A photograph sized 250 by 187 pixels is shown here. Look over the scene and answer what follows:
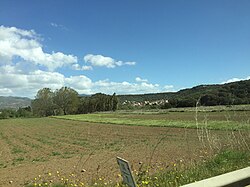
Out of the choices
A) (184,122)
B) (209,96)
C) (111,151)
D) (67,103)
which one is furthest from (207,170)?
(67,103)

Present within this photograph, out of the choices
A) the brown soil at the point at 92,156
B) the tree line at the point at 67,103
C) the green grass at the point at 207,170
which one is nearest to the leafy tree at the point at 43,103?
the tree line at the point at 67,103

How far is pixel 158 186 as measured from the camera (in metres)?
4.83

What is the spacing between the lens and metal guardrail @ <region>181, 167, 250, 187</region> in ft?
12.7

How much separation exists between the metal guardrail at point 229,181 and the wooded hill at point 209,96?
3326mm

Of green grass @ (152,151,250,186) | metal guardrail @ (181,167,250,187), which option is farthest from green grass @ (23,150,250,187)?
metal guardrail @ (181,167,250,187)

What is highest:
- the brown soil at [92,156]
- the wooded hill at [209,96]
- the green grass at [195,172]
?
the wooded hill at [209,96]

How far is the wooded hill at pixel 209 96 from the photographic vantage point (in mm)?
11634

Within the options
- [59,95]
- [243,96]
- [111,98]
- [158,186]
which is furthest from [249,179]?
[59,95]

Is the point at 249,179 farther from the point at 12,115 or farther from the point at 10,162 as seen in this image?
the point at 12,115

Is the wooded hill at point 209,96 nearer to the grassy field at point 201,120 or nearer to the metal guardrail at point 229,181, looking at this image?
the grassy field at point 201,120

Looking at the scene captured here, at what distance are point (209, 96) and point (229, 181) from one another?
730 inches

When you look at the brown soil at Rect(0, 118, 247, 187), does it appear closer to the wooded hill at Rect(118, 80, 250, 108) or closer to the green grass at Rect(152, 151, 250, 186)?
the green grass at Rect(152, 151, 250, 186)

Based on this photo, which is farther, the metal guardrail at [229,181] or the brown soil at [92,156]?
the brown soil at [92,156]

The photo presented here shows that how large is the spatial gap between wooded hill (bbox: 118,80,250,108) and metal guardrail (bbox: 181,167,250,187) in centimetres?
333
